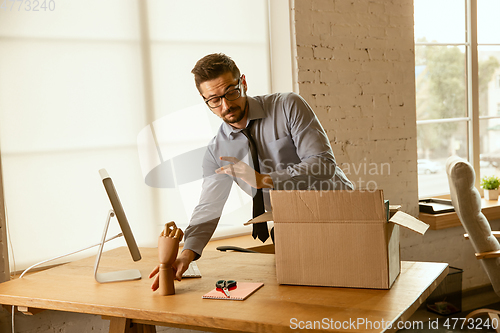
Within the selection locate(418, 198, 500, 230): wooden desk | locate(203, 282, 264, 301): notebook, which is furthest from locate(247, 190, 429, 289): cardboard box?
locate(418, 198, 500, 230): wooden desk

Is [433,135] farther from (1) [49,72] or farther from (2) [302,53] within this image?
(1) [49,72]

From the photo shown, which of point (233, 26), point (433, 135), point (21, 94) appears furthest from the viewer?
point (433, 135)

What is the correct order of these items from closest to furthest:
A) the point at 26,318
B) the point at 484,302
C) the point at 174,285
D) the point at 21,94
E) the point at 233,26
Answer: the point at 174,285 → the point at 26,318 → the point at 21,94 → the point at 233,26 → the point at 484,302

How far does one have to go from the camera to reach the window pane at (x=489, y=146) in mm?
3533

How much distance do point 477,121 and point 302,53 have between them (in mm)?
1699

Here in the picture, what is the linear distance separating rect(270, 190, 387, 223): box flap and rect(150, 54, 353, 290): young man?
27 cm

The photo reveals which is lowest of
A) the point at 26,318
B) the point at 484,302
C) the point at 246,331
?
the point at 484,302

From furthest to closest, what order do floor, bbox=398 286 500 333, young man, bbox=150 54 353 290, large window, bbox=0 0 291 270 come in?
floor, bbox=398 286 500 333 < large window, bbox=0 0 291 270 < young man, bbox=150 54 353 290

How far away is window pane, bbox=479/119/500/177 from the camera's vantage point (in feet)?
11.6

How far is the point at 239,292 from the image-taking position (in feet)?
4.13

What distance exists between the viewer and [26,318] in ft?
6.54

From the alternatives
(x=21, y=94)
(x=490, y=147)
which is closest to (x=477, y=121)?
(x=490, y=147)

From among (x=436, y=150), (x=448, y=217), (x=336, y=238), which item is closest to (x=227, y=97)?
(x=336, y=238)

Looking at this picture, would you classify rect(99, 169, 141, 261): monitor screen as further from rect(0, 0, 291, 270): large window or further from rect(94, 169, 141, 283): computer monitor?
rect(0, 0, 291, 270): large window
